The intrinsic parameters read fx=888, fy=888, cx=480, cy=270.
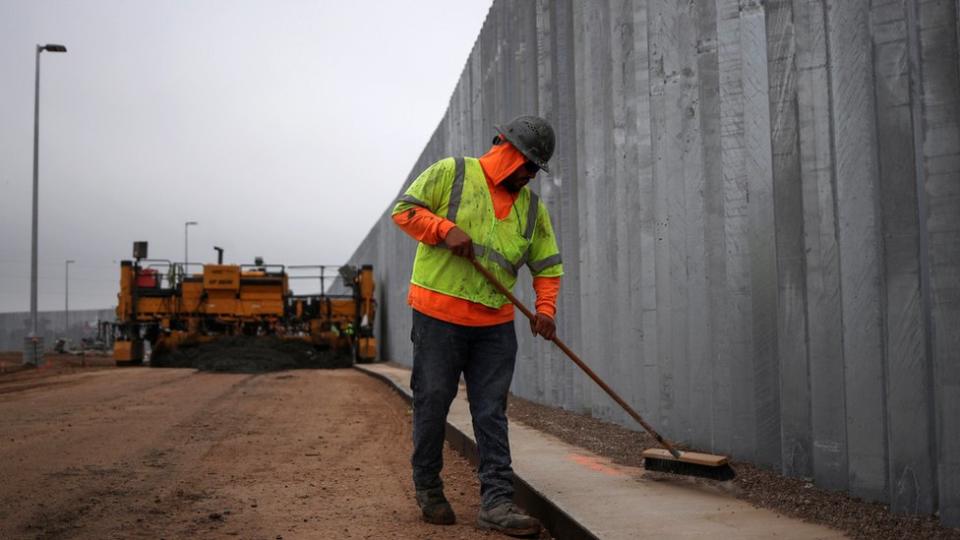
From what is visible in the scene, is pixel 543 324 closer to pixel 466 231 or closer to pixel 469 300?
pixel 469 300

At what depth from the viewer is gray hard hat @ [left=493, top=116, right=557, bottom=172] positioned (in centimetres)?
411

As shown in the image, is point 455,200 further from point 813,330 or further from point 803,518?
point 803,518

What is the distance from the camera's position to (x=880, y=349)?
11.9 feet

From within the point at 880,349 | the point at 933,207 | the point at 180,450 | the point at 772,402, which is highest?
the point at 933,207

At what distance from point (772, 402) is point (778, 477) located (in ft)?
1.20

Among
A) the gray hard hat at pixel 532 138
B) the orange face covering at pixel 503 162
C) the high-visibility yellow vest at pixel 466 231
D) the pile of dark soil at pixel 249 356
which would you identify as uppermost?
the gray hard hat at pixel 532 138

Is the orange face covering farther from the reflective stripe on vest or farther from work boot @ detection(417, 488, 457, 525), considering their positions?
work boot @ detection(417, 488, 457, 525)

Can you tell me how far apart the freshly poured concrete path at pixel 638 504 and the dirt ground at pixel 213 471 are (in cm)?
45

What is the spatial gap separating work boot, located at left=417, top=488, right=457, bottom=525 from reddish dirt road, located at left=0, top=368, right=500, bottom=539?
0.07 m

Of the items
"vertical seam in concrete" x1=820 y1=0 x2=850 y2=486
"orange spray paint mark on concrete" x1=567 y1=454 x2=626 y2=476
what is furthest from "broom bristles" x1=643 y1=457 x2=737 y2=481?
"vertical seam in concrete" x1=820 y1=0 x2=850 y2=486

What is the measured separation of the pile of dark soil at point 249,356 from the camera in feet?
67.6

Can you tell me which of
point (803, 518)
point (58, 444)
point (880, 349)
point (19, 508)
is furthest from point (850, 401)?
point (58, 444)

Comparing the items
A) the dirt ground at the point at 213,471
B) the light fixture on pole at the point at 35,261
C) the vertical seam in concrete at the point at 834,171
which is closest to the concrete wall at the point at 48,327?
the light fixture on pole at the point at 35,261

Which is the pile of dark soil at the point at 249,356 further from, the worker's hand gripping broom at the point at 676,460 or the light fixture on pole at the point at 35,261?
the worker's hand gripping broom at the point at 676,460
